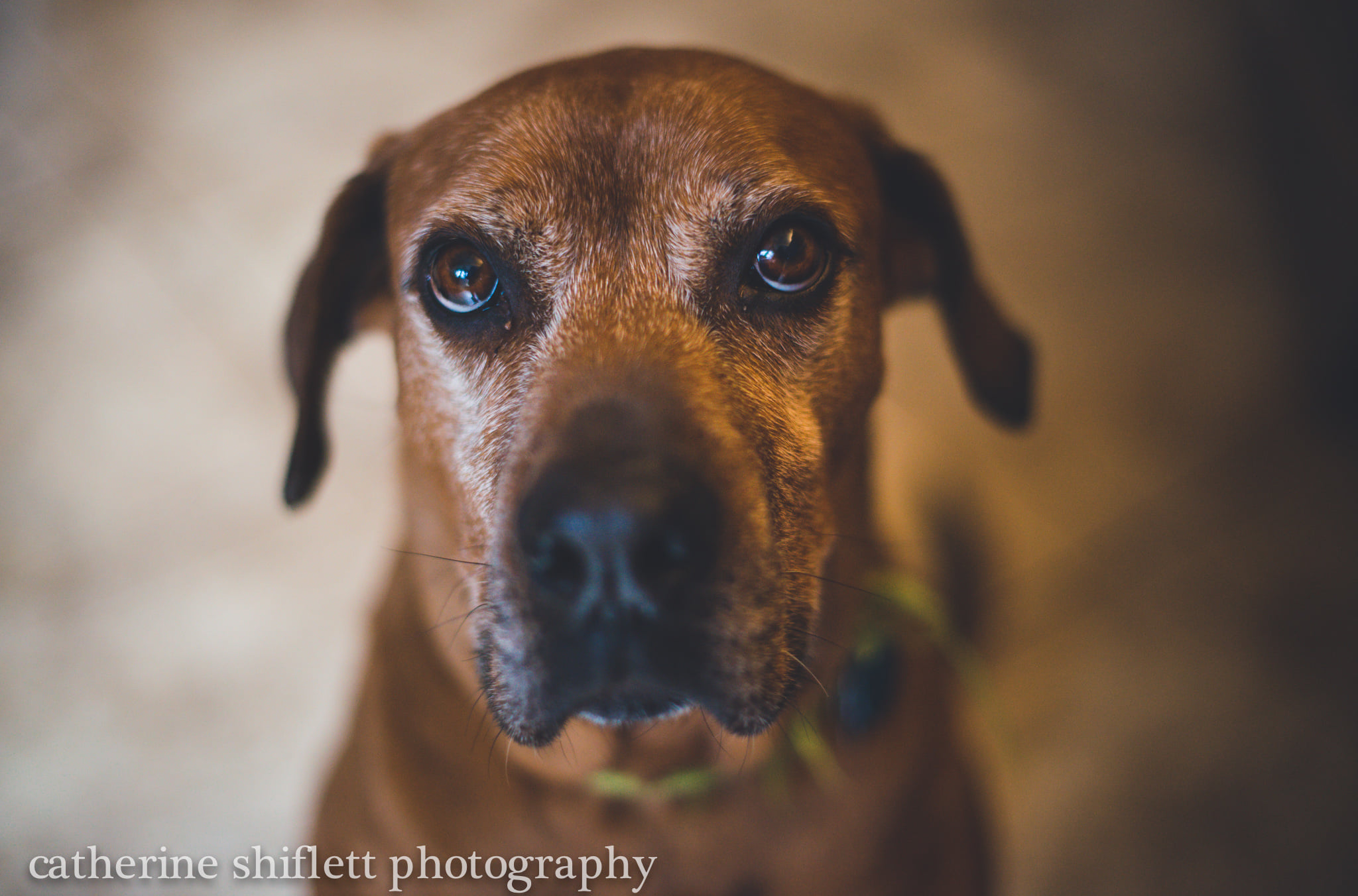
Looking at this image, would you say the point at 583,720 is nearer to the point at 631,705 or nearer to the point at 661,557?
the point at 631,705

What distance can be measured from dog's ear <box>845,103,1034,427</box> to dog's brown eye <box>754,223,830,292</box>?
347 millimetres

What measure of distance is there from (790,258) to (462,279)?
1.81 ft

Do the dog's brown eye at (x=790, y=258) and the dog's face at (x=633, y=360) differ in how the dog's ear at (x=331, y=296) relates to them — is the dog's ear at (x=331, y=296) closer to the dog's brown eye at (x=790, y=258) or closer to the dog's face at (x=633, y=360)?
the dog's face at (x=633, y=360)

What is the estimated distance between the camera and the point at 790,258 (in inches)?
56.5

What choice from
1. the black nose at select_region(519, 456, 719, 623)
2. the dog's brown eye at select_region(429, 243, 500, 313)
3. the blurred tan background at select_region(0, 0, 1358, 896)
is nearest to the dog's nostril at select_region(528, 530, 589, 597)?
the black nose at select_region(519, 456, 719, 623)

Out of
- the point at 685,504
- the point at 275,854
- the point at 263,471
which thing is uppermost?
the point at 685,504

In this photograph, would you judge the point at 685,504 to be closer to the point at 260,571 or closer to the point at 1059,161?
the point at 260,571

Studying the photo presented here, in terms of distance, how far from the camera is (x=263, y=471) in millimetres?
3037

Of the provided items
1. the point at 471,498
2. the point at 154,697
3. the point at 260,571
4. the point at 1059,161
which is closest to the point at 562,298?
the point at 471,498

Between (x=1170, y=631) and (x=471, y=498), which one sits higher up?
(x=471, y=498)

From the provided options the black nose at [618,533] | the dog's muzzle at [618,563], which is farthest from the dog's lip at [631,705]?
the black nose at [618,533]

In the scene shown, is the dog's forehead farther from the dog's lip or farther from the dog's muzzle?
the dog's lip

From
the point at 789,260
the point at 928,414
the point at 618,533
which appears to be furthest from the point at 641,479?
the point at 928,414

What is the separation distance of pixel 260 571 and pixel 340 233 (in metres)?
1.68
